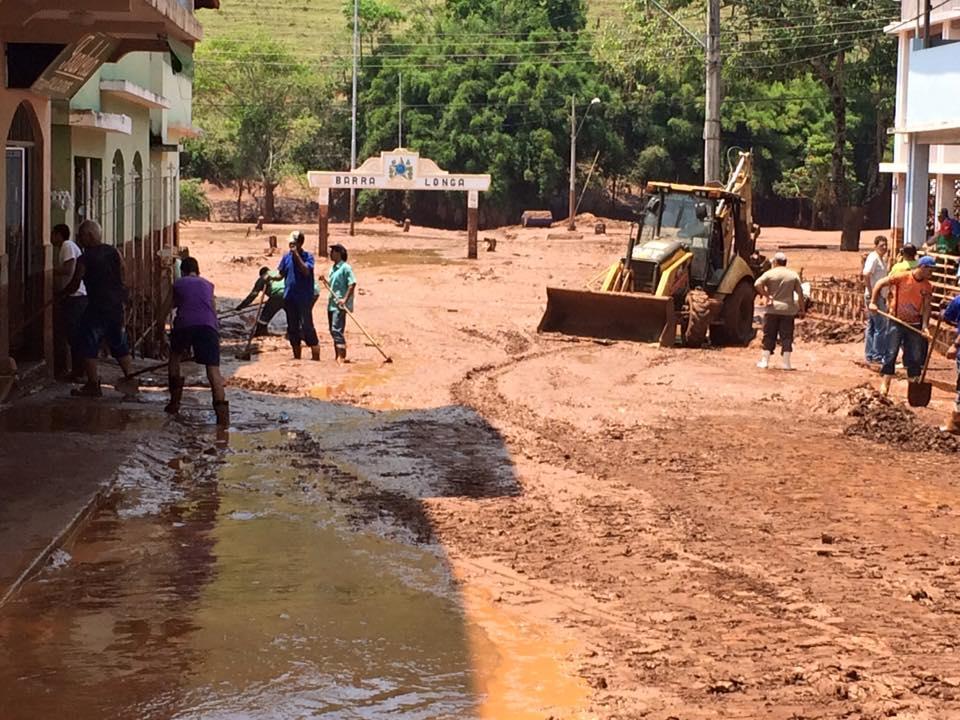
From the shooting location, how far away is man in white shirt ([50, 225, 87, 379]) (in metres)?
15.0

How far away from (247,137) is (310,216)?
4779mm

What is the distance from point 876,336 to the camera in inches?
747

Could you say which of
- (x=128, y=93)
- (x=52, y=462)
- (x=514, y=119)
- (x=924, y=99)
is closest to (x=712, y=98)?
(x=924, y=99)

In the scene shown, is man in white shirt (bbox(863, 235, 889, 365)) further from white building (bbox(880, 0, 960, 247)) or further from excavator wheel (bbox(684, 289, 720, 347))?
white building (bbox(880, 0, 960, 247))

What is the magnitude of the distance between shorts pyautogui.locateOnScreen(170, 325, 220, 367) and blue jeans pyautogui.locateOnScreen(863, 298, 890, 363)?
8.48 meters

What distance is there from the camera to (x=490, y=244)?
153 ft

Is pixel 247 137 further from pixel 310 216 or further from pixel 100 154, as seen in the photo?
pixel 100 154

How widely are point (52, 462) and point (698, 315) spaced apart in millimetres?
11814

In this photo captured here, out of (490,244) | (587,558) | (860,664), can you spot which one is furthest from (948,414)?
(490,244)

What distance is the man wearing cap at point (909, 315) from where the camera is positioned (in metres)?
16.3

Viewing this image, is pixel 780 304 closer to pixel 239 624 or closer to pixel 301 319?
pixel 301 319

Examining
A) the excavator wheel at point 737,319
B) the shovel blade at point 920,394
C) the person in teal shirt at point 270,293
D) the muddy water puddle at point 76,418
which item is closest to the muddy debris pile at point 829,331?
the excavator wheel at point 737,319

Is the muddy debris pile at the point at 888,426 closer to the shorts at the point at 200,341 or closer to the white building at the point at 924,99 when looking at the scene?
the shorts at the point at 200,341

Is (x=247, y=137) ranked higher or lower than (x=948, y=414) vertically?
higher
